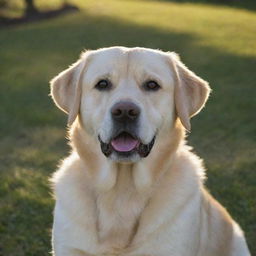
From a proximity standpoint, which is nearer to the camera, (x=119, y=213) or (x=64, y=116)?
(x=119, y=213)

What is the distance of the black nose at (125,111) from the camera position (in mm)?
3443

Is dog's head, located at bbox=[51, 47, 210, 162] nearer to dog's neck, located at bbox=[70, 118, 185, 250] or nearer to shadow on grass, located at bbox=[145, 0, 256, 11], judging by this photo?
dog's neck, located at bbox=[70, 118, 185, 250]

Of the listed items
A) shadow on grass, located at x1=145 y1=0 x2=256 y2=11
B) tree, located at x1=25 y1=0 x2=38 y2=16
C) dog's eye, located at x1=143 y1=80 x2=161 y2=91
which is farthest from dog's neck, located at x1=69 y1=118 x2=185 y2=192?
shadow on grass, located at x1=145 y1=0 x2=256 y2=11

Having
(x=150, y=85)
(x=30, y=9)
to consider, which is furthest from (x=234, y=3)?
(x=150, y=85)

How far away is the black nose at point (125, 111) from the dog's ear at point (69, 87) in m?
0.42

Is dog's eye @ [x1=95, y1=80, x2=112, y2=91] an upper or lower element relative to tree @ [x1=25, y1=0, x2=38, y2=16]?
upper

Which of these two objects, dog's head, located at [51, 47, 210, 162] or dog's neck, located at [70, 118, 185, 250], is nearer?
dog's head, located at [51, 47, 210, 162]

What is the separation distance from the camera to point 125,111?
3.47 meters

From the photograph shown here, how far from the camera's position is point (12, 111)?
9.00 m

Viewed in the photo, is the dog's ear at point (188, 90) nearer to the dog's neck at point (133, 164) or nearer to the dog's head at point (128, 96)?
the dog's head at point (128, 96)

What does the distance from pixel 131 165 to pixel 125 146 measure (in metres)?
0.28

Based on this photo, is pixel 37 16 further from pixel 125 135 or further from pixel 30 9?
pixel 125 135

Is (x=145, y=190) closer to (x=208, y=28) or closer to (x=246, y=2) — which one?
(x=208, y=28)

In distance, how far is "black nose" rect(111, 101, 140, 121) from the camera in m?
3.44
